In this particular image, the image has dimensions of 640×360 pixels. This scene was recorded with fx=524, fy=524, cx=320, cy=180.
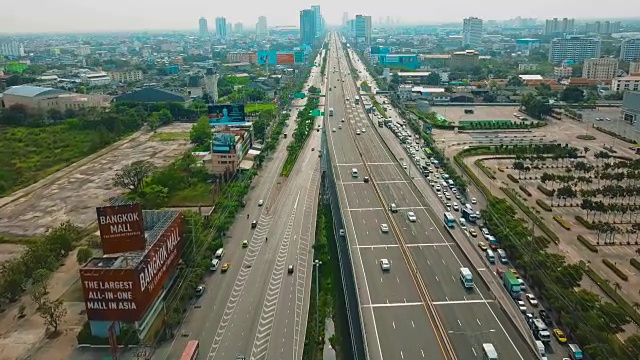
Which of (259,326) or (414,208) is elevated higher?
(414,208)

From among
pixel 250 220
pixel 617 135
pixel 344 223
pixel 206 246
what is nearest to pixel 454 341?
pixel 344 223

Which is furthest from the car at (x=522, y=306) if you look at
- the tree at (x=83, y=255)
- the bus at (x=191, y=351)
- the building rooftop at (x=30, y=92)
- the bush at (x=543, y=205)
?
the building rooftop at (x=30, y=92)

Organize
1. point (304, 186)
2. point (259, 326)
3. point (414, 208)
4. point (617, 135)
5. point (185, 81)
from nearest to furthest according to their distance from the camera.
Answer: point (259, 326) → point (414, 208) → point (304, 186) → point (617, 135) → point (185, 81)

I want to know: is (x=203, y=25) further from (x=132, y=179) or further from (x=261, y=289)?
(x=261, y=289)

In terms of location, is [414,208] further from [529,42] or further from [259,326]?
[529,42]

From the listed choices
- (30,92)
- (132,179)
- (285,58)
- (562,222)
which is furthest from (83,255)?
(285,58)

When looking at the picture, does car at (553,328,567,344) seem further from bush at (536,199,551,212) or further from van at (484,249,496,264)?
bush at (536,199,551,212)
